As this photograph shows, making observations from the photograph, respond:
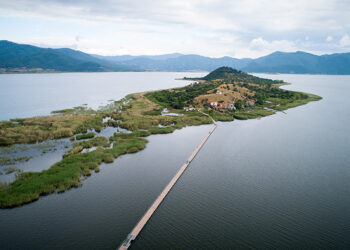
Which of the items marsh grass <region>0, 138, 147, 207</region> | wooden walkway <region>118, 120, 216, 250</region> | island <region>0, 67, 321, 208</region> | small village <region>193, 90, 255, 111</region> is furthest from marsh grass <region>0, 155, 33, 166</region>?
small village <region>193, 90, 255, 111</region>

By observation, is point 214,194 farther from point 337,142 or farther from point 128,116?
point 128,116

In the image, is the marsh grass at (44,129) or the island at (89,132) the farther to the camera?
the marsh grass at (44,129)

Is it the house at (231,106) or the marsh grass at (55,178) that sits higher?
the marsh grass at (55,178)

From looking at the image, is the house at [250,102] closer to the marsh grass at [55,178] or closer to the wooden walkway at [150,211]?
the wooden walkway at [150,211]

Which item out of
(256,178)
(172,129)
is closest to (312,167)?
(256,178)

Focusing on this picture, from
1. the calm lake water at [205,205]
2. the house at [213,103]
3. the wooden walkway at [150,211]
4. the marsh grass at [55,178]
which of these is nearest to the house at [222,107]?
the house at [213,103]

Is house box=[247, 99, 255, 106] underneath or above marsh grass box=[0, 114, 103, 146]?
underneath

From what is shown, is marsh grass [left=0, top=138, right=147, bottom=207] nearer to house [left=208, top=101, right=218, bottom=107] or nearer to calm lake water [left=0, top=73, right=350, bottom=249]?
calm lake water [left=0, top=73, right=350, bottom=249]

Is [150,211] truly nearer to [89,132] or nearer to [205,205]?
[205,205]
